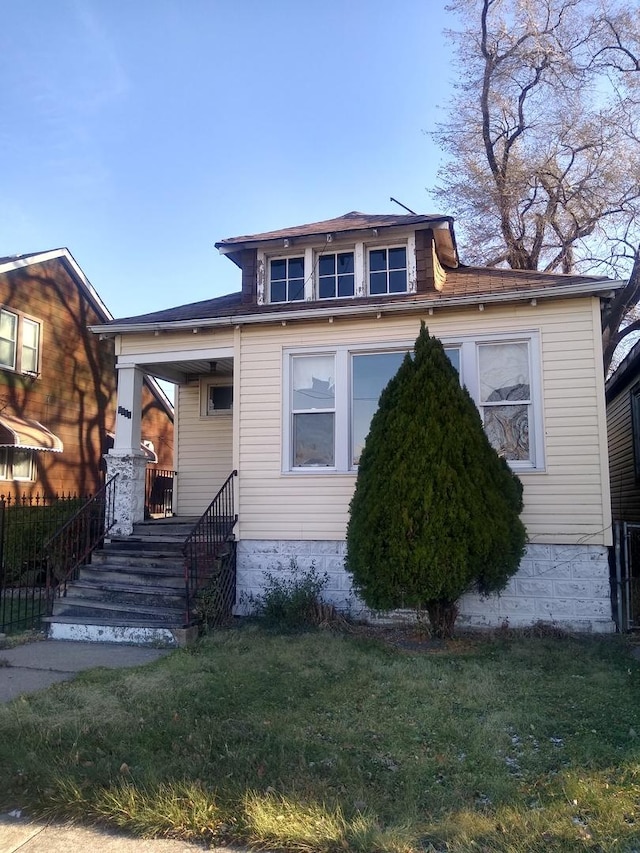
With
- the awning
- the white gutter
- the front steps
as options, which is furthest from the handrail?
the awning

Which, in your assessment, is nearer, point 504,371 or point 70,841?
point 70,841

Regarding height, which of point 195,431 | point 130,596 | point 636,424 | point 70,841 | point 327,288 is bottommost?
point 70,841

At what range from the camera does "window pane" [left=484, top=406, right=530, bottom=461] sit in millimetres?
8492

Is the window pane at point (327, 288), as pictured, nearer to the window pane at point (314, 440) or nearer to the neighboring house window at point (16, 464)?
the window pane at point (314, 440)

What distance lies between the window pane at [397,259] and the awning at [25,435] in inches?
302

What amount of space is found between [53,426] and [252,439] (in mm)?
7841

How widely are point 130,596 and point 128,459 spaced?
235 centimetres

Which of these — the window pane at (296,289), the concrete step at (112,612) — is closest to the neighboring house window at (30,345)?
the window pane at (296,289)

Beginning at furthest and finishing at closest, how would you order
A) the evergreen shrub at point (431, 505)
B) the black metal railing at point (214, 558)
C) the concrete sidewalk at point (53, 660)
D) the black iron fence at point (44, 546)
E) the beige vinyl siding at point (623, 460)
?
1. the beige vinyl siding at point (623, 460)
2. the black iron fence at point (44, 546)
3. the black metal railing at point (214, 558)
4. the evergreen shrub at point (431, 505)
5. the concrete sidewalk at point (53, 660)

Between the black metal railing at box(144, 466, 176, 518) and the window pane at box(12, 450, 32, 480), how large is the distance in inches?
141

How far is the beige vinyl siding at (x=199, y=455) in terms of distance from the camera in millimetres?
11406

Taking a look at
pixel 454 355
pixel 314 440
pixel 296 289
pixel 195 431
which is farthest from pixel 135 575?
pixel 454 355

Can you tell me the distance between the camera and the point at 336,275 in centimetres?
1007

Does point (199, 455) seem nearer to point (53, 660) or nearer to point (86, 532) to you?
point (86, 532)
